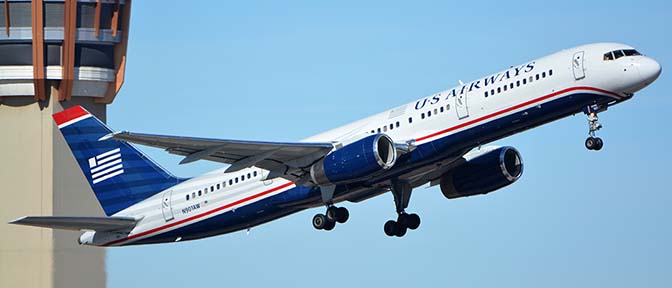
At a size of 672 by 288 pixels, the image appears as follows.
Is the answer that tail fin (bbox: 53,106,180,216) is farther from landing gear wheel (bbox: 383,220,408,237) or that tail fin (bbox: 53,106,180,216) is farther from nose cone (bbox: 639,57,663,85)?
nose cone (bbox: 639,57,663,85)

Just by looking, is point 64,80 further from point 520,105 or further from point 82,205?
A: point 520,105

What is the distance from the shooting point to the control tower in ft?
288

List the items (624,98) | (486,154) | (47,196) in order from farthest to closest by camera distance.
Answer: (47,196)
(486,154)
(624,98)

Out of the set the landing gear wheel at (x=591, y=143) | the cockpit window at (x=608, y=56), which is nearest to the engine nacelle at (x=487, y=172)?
the landing gear wheel at (x=591, y=143)

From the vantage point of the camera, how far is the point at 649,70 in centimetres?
5453

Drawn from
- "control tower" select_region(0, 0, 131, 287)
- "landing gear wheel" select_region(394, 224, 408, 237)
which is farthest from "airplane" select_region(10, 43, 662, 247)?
"control tower" select_region(0, 0, 131, 287)

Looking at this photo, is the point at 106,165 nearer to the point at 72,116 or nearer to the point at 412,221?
the point at 72,116

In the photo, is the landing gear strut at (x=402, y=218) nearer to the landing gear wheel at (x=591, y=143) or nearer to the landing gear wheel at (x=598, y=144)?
the landing gear wheel at (x=591, y=143)

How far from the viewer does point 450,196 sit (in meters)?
64.0

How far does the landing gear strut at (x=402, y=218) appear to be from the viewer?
205 ft

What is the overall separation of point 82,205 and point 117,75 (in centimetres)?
765

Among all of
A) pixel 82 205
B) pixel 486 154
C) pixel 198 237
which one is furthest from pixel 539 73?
pixel 82 205

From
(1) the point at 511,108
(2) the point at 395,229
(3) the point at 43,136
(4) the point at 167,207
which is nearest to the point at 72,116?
(4) the point at 167,207

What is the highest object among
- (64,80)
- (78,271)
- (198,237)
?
(64,80)
